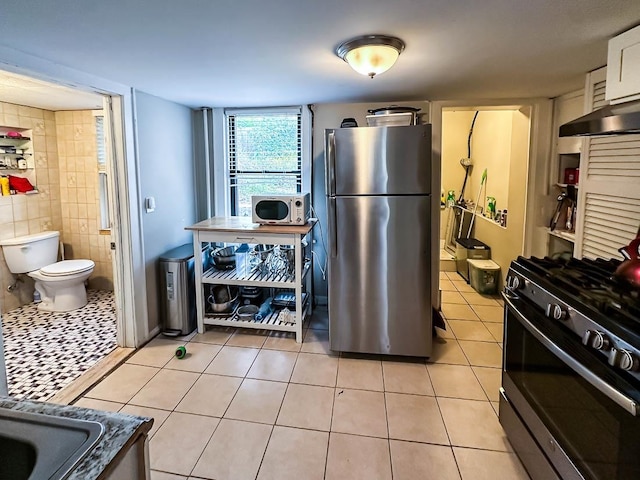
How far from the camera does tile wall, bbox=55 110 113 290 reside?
158 inches

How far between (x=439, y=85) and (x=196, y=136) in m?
2.37

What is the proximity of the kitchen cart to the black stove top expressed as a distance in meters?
1.67

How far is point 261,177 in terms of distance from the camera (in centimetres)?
379

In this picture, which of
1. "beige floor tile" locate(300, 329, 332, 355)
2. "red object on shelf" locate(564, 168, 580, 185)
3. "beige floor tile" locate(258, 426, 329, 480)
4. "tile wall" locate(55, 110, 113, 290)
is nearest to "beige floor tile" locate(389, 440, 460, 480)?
"beige floor tile" locate(258, 426, 329, 480)

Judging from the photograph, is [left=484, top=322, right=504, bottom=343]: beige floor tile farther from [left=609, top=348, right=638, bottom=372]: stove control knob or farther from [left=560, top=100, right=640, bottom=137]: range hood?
[left=609, top=348, right=638, bottom=372]: stove control knob

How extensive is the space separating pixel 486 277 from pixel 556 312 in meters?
2.88

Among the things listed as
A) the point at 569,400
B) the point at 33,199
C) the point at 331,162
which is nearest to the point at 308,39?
the point at 331,162

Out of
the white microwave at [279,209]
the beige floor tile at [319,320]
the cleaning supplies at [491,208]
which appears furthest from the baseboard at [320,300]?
the cleaning supplies at [491,208]

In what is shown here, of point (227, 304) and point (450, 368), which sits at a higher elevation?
point (227, 304)

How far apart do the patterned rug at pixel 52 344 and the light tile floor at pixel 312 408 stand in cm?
33

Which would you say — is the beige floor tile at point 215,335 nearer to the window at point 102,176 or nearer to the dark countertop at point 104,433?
the window at point 102,176

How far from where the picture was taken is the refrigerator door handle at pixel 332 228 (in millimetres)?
2652

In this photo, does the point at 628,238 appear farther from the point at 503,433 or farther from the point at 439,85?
the point at 439,85

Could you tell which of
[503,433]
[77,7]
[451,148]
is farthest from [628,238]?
[451,148]
